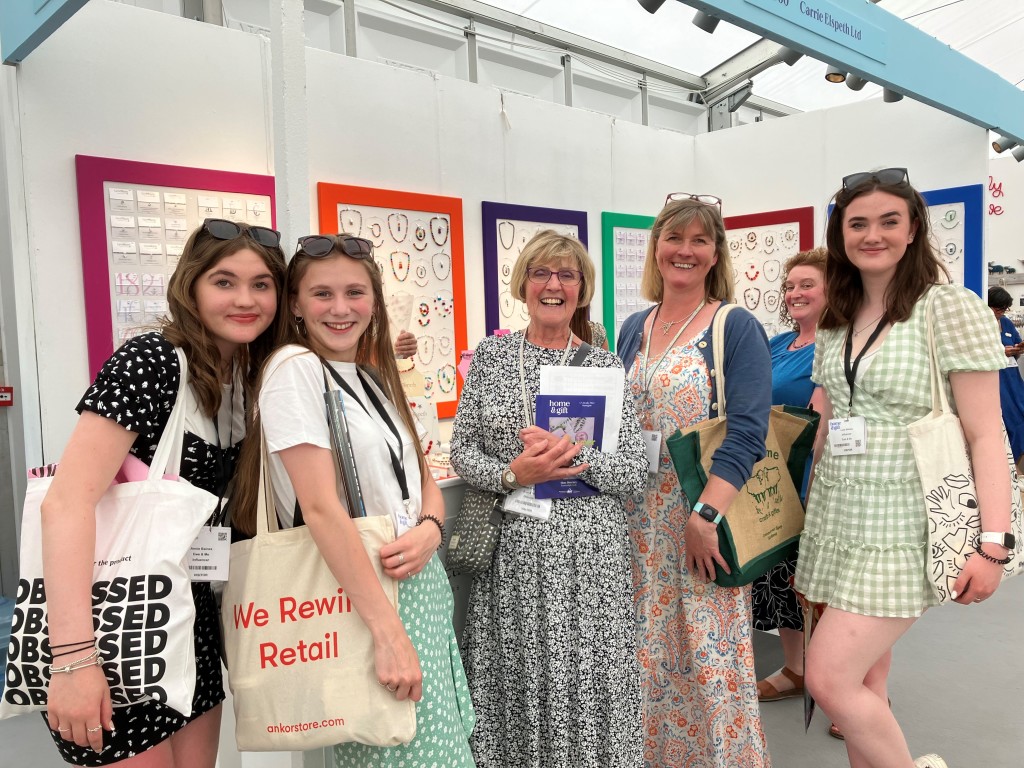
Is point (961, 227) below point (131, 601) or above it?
above

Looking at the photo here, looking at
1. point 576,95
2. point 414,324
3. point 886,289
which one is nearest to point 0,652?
point 414,324

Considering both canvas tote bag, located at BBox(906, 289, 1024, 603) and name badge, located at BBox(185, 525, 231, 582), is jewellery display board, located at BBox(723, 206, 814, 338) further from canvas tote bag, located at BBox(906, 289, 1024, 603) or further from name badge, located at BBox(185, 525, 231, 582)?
name badge, located at BBox(185, 525, 231, 582)

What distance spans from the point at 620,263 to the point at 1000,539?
4.50 m

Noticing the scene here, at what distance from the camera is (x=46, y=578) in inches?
46.4

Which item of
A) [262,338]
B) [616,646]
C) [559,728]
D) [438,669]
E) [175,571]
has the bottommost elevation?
[559,728]

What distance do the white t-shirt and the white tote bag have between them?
0.60 feet

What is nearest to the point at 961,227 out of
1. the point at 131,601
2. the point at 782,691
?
the point at 782,691

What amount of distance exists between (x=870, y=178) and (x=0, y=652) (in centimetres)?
431

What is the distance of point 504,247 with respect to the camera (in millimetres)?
5125

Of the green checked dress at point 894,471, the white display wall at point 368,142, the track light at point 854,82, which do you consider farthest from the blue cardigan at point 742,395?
the track light at point 854,82

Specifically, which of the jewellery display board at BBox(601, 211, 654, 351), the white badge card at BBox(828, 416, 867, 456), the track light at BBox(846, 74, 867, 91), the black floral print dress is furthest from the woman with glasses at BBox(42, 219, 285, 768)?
the jewellery display board at BBox(601, 211, 654, 351)

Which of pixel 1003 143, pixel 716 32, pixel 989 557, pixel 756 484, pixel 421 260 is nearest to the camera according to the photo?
pixel 989 557

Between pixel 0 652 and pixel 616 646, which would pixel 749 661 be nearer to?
pixel 616 646

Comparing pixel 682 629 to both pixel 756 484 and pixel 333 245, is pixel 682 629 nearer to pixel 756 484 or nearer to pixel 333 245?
pixel 756 484
